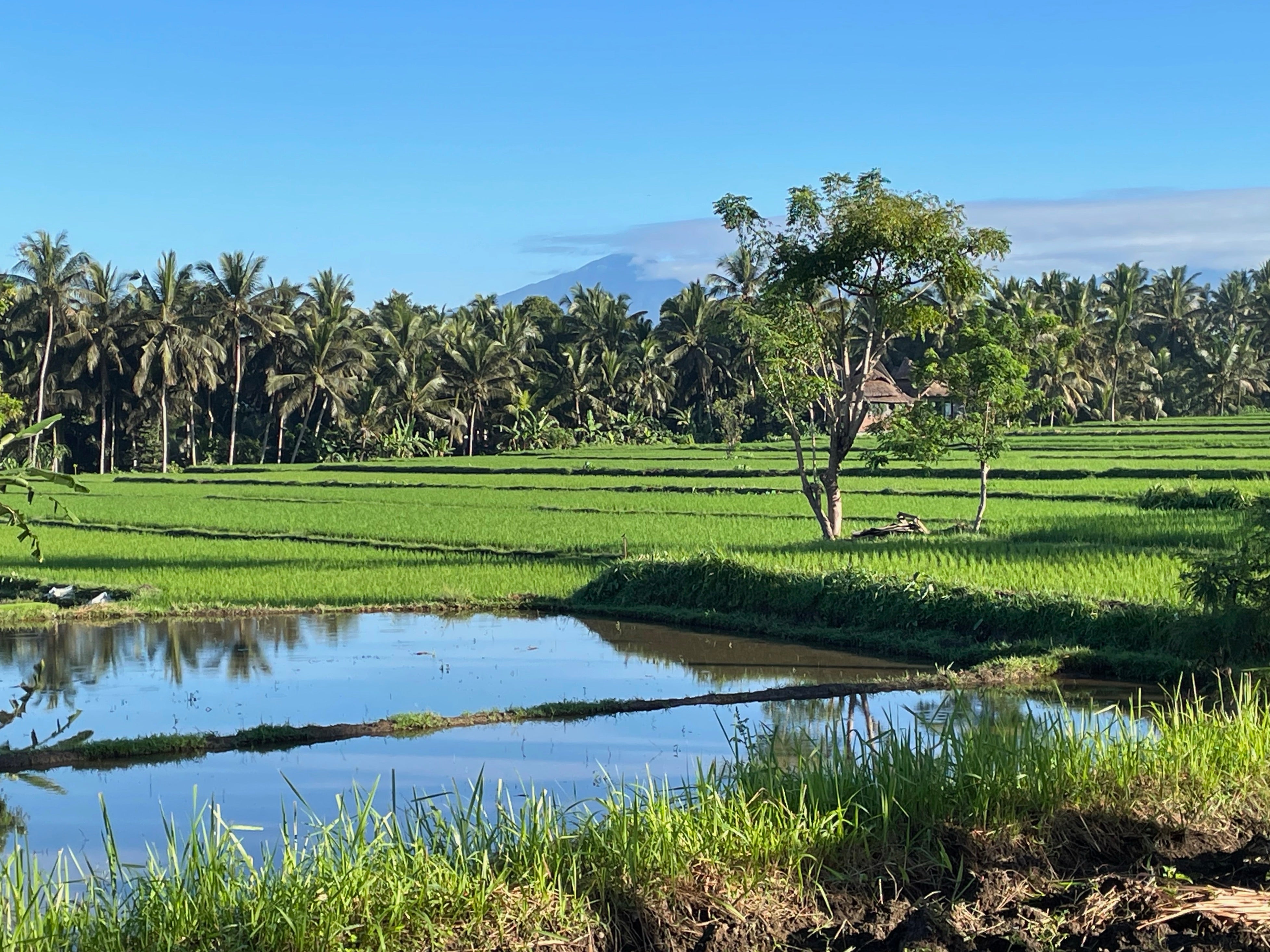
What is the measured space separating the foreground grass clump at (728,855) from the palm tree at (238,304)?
42.6 meters

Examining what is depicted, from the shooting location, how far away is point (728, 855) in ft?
14.0

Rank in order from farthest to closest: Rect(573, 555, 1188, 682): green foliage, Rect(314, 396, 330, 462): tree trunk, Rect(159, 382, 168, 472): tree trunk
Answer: Rect(314, 396, 330, 462): tree trunk → Rect(159, 382, 168, 472): tree trunk → Rect(573, 555, 1188, 682): green foliage

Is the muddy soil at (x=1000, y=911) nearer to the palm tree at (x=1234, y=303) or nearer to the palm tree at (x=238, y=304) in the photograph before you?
the palm tree at (x=238, y=304)

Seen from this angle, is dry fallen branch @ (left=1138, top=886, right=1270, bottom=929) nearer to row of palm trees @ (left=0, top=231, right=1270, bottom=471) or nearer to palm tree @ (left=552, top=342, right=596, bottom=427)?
row of palm trees @ (left=0, top=231, right=1270, bottom=471)

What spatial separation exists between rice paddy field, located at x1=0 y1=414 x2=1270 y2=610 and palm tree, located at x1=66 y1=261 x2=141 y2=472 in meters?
7.89

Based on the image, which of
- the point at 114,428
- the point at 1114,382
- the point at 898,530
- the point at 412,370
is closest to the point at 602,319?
the point at 412,370

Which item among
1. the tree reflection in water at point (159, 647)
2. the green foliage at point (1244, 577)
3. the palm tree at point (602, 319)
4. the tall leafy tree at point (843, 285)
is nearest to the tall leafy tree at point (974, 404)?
the tall leafy tree at point (843, 285)

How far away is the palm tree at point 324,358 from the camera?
45938 millimetres

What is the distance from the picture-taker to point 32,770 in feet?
24.6

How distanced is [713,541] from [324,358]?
3135 centimetres

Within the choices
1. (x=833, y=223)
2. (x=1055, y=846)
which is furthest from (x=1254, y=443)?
(x=1055, y=846)

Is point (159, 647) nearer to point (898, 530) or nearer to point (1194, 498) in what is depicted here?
point (898, 530)

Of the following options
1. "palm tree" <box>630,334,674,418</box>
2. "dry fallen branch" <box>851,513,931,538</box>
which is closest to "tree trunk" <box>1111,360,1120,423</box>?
"palm tree" <box>630,334,674,418</box>

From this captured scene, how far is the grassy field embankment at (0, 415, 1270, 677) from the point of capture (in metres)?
11.3
